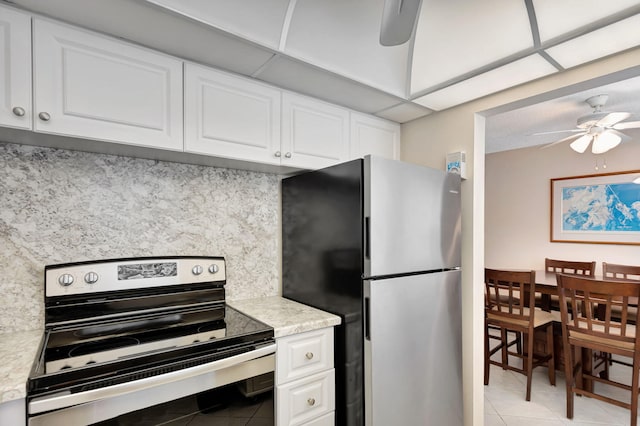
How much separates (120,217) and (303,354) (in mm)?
1094

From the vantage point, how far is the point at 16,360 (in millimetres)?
1093

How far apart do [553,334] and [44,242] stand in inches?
148

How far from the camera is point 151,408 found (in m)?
1.11

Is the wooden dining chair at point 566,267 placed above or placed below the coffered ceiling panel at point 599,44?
below

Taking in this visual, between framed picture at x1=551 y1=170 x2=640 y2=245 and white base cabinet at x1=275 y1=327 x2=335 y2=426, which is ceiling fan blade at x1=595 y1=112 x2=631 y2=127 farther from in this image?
white base cabinet at x1=275 y1=327 x2=335 y2=426

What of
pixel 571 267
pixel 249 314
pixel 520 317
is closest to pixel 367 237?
pixel 249 314

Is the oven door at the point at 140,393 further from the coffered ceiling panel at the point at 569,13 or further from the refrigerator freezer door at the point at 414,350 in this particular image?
the coffered ceiling panel at the point at 569,13

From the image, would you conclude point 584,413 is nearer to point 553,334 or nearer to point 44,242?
point 553,334

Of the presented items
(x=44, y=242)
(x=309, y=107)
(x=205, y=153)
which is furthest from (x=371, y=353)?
(x=44, y=242)

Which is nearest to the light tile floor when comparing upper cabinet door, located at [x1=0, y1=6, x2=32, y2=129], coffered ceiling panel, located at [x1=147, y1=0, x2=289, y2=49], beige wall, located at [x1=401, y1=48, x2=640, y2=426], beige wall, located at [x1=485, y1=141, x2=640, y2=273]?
beige wall, located at [x1=401, y1=48, x2=640, y2=426]

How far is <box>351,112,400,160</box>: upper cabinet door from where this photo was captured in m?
2.15

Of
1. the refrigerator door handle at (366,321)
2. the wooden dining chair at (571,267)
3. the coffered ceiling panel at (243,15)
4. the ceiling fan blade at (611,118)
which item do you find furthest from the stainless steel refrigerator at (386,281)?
the wooden dining chair at (571,267)

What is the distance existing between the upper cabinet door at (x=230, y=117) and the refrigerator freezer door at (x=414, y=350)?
902mm

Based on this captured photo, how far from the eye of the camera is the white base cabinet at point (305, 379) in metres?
1.44
